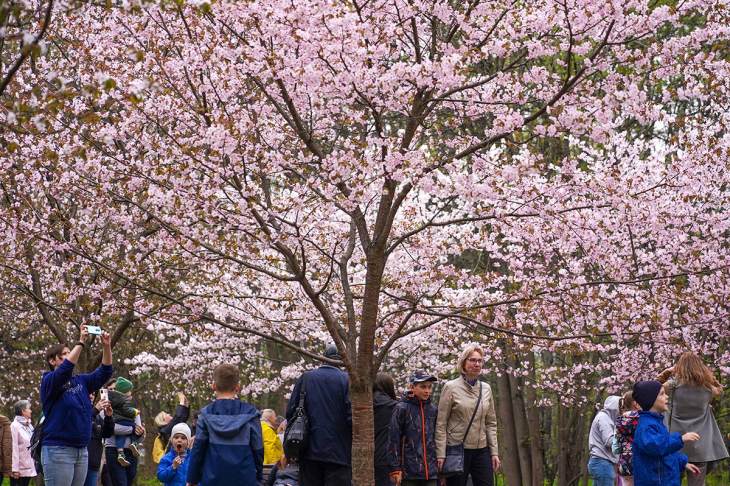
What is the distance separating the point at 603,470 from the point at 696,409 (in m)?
2.42

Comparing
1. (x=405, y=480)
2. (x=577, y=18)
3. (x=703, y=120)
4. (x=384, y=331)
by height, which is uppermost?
(x=703, y=120)

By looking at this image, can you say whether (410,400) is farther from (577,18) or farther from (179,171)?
(577,18)

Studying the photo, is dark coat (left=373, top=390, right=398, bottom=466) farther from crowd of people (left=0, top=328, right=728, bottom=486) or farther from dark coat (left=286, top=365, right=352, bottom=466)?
dark coat (left=286, top=365, right=352, bottom=466)

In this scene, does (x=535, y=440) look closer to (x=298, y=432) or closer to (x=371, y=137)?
(x=298, y=432)

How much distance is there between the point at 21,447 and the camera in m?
13.9

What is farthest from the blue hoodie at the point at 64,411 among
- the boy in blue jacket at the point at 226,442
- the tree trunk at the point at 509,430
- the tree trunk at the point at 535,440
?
the tree trunk at the point at 535,440

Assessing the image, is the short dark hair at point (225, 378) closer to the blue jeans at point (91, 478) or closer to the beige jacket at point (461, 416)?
the beige jacket at point (461, 416)

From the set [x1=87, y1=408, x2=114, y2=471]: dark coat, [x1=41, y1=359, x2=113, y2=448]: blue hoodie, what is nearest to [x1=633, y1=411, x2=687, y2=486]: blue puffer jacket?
[x1=41, y1=359, x2=113, y2=448]: blue hoodie

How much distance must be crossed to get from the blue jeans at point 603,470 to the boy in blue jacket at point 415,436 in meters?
2.40

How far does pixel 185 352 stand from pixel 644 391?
1381 centimetres

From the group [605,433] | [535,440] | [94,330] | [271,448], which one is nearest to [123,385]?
[271,448]

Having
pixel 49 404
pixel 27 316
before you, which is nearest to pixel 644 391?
pixel 49 404

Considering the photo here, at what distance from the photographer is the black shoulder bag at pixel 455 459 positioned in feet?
31.1

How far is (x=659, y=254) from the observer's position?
13.1m
